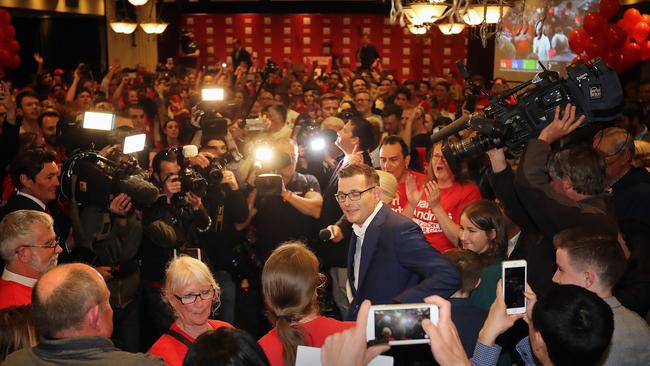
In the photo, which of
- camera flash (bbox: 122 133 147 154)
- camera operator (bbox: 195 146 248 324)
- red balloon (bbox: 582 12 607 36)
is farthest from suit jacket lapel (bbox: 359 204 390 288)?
red balloon (bbox: 582 12 607 36)

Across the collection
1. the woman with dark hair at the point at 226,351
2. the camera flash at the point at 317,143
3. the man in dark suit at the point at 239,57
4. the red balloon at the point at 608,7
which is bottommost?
the woman with dark hair at the point at 226,351

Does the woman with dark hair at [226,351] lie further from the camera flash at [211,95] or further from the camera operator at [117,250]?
the camera flash at [211,95]

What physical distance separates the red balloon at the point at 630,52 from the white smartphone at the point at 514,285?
6.80 metres

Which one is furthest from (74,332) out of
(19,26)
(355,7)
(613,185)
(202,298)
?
(355,7)

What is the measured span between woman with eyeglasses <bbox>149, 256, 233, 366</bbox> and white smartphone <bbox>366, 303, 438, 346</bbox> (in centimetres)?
105

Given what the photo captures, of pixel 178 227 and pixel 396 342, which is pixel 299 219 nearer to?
pixel 178 227

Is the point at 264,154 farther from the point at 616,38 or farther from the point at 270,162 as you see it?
the point at 616,38

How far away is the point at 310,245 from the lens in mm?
4797

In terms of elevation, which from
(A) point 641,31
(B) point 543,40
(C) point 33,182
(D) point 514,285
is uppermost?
(B) point 543,40

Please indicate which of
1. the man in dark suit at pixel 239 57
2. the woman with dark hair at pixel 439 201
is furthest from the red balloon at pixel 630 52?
the man in dark suit at pixel 239 57

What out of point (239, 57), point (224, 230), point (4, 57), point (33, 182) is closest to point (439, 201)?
point (224, 230)

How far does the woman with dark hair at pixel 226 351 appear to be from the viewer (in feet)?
5.93

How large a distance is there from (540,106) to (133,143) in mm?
A: 2312

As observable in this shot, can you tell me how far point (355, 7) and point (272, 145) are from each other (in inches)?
541
